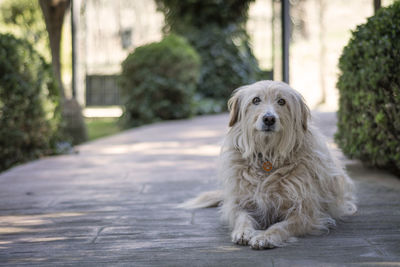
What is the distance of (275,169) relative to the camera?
3305 millimetres

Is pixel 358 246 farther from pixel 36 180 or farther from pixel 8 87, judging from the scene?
pixel 8 87

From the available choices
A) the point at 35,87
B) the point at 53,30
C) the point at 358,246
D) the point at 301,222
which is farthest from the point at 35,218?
the point at 53,30

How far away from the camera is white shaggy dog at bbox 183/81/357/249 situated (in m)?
3.12

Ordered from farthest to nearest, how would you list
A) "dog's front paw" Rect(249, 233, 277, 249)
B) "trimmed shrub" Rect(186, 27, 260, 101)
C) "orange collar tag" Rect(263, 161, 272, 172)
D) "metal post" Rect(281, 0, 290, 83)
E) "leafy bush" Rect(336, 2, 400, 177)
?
"trimmed shrub" Rect(186, 27, 260, 101) < "metal post" Rect(281, 0, 290, 83) < "leafy bush" Rect(336, 2, 400, 177) < "orange collar tag" Rect(263, 161, 272, 172) < "dog's front paw" Rect(249, 233, 277, 249)

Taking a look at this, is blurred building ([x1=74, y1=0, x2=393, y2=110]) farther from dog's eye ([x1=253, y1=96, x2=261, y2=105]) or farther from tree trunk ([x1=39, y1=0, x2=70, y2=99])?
dog's eye ([x1=253, y1=96, x2=261, y2=105])

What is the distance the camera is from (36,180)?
5449 millimetres

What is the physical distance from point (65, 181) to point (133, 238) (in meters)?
2.45

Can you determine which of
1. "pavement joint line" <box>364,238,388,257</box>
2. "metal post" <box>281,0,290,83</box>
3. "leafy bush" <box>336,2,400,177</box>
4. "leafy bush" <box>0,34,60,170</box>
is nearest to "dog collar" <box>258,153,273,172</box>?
"pavement joint line" <box>364,238,388,257</box>

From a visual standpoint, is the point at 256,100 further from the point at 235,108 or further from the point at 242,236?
the point at 242,236

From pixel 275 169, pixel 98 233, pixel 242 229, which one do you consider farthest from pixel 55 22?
pixel 242 229

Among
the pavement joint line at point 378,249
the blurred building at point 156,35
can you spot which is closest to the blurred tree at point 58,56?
the blurred building at point 156,35

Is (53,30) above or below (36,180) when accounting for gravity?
above

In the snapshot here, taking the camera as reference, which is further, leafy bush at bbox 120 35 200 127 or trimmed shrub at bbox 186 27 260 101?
trimmed shrub at bbox 186 27 260 101

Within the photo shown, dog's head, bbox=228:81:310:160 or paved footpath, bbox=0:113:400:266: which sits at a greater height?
dog's head, bbox=228:81:310:160
